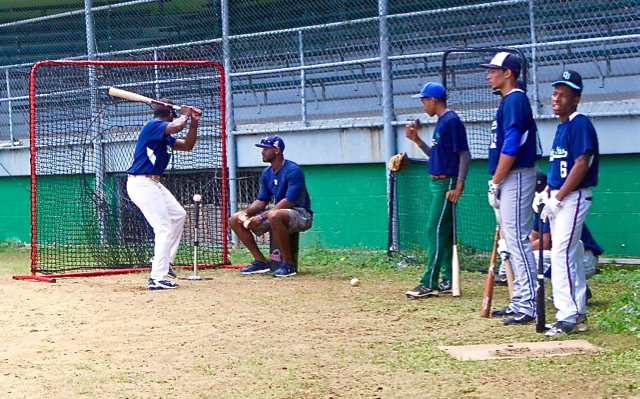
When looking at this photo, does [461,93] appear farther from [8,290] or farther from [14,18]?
[14,18]

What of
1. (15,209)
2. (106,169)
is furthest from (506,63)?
(15,209)

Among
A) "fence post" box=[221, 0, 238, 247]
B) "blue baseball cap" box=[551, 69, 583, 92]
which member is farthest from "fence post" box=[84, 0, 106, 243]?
"blue baseball cap" box=[551, 69, 583, 92]

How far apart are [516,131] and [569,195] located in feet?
2.20

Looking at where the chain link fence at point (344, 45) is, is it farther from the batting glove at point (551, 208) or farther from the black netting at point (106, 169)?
the batting glove at point (551, 208)

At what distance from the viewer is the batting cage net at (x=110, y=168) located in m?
12.2

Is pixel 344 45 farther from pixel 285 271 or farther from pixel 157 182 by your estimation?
pixel 157 182

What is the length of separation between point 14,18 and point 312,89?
8950 mm

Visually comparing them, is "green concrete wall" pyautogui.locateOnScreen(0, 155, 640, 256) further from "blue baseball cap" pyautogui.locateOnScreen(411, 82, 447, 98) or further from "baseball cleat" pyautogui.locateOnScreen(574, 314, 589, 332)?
"baseball cleat" pyautogui.locateOnScreen(574, 314, 589, 332)

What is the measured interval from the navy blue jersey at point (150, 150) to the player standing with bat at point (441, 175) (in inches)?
116

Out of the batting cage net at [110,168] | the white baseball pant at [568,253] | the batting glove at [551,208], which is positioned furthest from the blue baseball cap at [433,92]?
the batting cage net at [110,168]

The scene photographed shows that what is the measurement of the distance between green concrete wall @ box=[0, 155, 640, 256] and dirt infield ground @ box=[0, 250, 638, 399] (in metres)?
1.96

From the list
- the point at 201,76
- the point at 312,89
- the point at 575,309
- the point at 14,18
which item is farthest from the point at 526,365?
the point at 14,18

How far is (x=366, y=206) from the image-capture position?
42.4 feet

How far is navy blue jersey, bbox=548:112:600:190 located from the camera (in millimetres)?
6680
